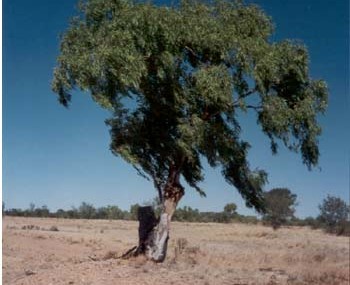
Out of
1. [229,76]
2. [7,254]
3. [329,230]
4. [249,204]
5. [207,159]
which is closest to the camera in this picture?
[229,76]

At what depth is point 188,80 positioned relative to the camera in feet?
50.5

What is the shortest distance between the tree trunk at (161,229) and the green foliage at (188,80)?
455mm

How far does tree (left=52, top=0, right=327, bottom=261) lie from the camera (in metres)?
14.0

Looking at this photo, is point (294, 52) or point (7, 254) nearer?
point (294, 52)

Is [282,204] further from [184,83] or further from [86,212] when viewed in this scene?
[184,83]

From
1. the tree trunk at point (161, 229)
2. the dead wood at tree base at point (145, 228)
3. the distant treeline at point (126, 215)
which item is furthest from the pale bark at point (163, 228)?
the distant treeline at point (126, 215)

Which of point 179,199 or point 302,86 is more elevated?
point 302,86

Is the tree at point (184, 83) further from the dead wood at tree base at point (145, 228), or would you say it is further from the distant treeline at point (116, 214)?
the distant treeline at point (116, 214)

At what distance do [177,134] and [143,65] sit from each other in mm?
2477

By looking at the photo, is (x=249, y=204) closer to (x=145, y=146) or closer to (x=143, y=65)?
(x=145, y=146)

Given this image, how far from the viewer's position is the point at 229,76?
14.6 metres

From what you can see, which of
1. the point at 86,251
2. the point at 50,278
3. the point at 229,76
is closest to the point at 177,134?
the point at 229,76

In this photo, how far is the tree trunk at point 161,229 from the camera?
1541cm

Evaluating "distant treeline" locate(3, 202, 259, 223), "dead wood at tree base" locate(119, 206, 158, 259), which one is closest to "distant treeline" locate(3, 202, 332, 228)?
"distant treeline" locate(3, 202, 259, 223)
